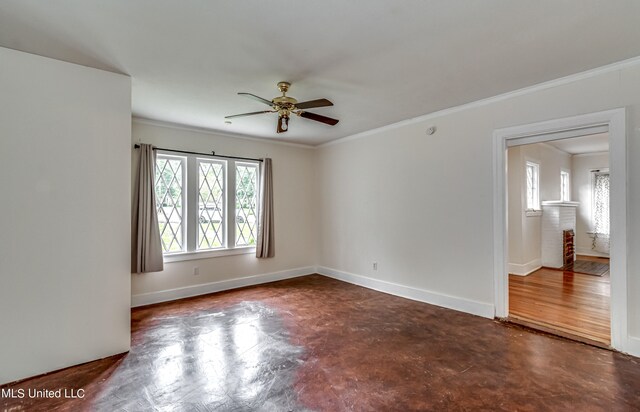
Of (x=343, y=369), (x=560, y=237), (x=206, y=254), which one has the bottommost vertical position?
(x=343, y=369)

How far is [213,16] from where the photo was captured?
187 centimetres

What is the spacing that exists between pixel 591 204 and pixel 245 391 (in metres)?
8.98

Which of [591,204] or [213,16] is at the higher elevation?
[213,16]

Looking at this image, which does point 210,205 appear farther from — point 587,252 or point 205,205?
point 587,252

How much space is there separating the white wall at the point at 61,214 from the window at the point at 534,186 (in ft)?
22.4

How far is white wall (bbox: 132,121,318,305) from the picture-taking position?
13.7ft

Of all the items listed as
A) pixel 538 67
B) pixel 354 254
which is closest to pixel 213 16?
pixel 538 67

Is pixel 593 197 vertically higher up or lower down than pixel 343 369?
higher up

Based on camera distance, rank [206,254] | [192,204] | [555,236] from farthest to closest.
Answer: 1. [555,236]
2. [206,254]
3. [192,204]

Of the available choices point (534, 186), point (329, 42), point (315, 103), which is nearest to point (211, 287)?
point (315, 103)

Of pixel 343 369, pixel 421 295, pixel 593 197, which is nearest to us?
pixel 343 369

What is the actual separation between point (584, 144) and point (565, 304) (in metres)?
4.32

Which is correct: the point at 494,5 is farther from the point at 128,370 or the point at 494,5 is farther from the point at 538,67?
the point at 128,370

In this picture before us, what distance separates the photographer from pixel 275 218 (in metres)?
5.41
